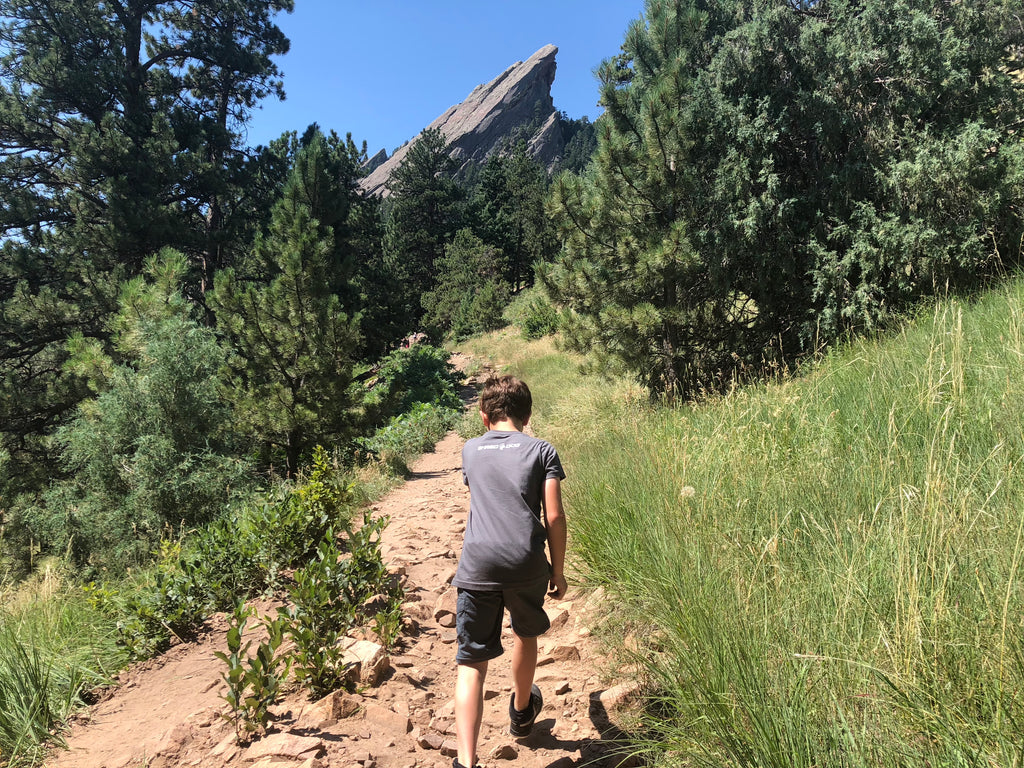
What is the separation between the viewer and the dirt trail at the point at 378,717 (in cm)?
255

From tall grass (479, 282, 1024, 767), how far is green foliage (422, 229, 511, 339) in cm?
2887

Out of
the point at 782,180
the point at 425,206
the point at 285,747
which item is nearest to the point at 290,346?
the point at 285,747

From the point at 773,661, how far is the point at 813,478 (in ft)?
4.78

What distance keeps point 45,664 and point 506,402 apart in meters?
3.09

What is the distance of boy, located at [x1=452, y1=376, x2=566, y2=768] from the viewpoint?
2.54 m

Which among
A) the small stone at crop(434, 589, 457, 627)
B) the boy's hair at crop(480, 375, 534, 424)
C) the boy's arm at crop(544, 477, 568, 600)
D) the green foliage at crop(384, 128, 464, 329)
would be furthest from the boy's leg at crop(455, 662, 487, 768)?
the green foliage at crop(384, 128, 464, 329)

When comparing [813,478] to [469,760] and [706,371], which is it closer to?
[469,760]

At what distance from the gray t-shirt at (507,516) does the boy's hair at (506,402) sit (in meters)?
0.16

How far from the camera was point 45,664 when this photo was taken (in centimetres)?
327

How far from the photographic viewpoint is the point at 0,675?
9.81 feet

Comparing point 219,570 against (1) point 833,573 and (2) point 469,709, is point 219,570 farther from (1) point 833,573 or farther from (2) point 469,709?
(1) point 833,573

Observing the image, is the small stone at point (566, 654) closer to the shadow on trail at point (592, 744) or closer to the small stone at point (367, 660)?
the shadow on trail at point (592, 744)

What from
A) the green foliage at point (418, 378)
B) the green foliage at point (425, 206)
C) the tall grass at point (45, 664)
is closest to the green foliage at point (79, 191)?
the green foliage at point (418, 378)

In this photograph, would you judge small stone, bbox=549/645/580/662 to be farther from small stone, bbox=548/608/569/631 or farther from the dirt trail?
small stone, bbox=548/608/569/631
